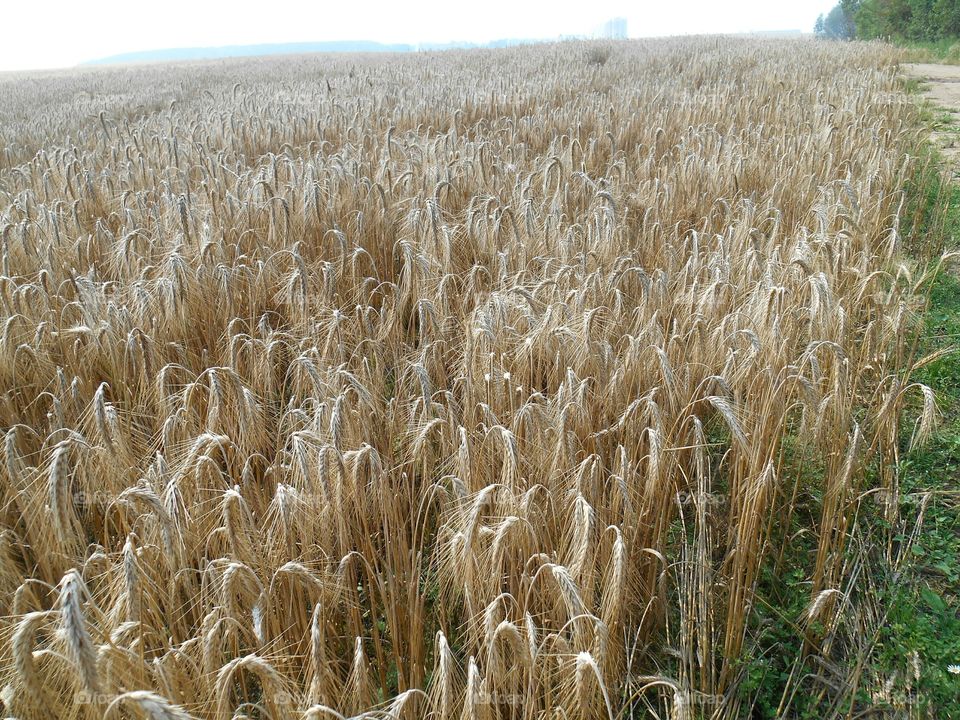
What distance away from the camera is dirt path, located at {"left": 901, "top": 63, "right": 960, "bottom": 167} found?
24.4 feet

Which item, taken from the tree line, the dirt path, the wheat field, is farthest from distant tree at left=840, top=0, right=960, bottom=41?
the wheat field

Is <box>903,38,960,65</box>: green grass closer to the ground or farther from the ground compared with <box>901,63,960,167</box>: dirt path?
farther from the ground

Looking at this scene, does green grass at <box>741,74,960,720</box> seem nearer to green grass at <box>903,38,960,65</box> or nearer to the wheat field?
the wheat field

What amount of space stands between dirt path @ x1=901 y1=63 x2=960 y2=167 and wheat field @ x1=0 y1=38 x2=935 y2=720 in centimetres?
338

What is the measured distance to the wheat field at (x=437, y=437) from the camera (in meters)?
1.42

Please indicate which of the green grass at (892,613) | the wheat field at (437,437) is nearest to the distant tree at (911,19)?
the wheat field at (437,437)

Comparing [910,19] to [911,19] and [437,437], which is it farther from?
[437,437]

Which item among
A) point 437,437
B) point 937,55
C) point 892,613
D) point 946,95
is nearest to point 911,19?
point 937,55

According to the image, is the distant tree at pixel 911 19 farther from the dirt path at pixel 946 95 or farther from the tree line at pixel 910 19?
the dirt path at pixel 946 95

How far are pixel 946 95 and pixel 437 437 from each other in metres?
14.2

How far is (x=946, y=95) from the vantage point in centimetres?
1210

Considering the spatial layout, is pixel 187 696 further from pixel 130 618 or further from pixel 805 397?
pixel 805 397

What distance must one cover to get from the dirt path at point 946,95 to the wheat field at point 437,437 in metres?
3.38

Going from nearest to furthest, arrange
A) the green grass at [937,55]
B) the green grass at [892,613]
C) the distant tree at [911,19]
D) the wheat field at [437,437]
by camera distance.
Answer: the wheat field at [437,437], the green grass at [892,613], the green grass at [937,55], the distant tree at [911,19]
